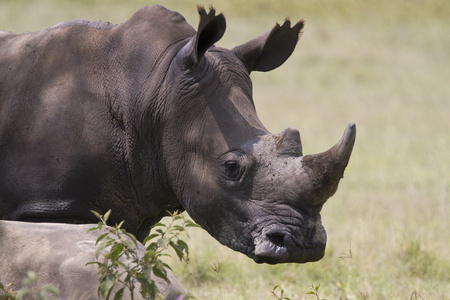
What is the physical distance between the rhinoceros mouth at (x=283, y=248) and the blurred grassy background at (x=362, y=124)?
0.34 meters

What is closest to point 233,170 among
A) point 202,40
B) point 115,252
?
point 202,40

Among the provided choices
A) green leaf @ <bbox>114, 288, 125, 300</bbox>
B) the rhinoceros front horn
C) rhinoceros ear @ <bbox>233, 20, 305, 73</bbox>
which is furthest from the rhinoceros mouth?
rhinoceros ear @ <bbox>233, 20, 305, 73</bbox>

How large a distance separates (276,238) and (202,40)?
4.42ft

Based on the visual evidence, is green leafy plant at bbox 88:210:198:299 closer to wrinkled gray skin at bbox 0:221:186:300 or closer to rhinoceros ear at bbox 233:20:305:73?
wrinkled gray skin at bbox 0:221:186:300

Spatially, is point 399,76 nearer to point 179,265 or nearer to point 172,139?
point 179,265

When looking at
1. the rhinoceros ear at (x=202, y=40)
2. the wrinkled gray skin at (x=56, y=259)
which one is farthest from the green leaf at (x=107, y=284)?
the rhinoceros ear at (x=202, y=40)

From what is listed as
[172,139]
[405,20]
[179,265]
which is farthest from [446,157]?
[405,20]

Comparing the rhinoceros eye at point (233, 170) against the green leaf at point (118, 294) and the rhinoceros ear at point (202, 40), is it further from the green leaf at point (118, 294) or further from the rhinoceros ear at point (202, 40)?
the green leaf at point (118, 294)

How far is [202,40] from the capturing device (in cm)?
498

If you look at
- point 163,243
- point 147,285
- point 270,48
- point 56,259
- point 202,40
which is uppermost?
point 270,48

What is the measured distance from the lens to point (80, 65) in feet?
17.2

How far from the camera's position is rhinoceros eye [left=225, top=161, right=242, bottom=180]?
4716mm

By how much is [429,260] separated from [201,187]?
9.60 ft

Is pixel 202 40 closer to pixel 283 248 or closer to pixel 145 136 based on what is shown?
pixel 145 136
